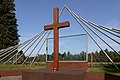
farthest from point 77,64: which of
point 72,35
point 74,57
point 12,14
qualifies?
point 12,14

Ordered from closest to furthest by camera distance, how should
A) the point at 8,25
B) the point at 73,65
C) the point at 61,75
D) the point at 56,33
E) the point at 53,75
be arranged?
the point at 61,75
the point at 53,75
the point at 56,33
the point at 73,65
the point at 8,25

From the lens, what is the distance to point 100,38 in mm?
12867

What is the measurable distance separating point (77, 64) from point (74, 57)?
618 mm

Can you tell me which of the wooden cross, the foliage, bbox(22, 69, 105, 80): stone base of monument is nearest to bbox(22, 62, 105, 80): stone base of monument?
bbox(22, 69, 105, 80): stone base of monument

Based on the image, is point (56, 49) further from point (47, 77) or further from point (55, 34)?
Answer: point (47, 77)

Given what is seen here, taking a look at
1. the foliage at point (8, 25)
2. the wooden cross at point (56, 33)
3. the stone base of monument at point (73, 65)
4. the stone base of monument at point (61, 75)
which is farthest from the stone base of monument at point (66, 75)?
the foliage at point (8, 25)

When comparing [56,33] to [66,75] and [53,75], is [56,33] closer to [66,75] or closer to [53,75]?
[53,75]

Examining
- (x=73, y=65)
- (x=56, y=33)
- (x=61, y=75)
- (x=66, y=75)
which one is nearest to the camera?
(x=66, y=75)

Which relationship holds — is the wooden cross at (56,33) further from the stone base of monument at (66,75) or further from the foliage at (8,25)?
the foliage at (8,25)

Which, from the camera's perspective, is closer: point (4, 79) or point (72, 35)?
point (4, 79)

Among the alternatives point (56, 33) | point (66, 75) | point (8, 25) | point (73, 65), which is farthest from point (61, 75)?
point (8, 25)

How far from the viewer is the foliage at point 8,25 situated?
89.9ft

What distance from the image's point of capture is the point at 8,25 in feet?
94.5

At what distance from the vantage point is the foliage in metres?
27.4
